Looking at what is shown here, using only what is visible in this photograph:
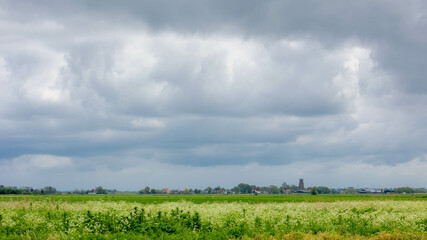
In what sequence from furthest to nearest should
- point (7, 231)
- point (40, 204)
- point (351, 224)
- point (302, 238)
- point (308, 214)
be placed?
point (40, 204) < point (308, 214) < point (351, 224) < point (7, 231) < point (302, 238)

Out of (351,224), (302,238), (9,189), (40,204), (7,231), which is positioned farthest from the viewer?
(9,189)

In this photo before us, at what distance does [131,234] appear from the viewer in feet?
56.6

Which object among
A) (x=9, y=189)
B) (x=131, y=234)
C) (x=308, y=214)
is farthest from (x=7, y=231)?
(x=9, y=189)

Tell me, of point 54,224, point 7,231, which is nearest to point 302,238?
point 54,224

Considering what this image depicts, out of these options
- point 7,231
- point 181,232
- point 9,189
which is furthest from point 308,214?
point 9,189

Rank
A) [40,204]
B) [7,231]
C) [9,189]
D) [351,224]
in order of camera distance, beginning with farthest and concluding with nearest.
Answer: [9,189], [40,204], [351,224], [7,231]

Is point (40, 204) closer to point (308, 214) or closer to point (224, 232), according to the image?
point (224, 232)

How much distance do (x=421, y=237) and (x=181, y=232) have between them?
11.6 meters

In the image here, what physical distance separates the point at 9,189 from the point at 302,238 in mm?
160795

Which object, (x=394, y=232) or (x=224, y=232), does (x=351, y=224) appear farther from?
(x=224, y=232)

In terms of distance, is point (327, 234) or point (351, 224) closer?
point (327, 234)

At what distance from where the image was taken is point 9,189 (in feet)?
488

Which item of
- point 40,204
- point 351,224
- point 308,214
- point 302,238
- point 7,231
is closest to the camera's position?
point 302,238

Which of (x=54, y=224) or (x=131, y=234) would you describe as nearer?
(x=131, y=234)
